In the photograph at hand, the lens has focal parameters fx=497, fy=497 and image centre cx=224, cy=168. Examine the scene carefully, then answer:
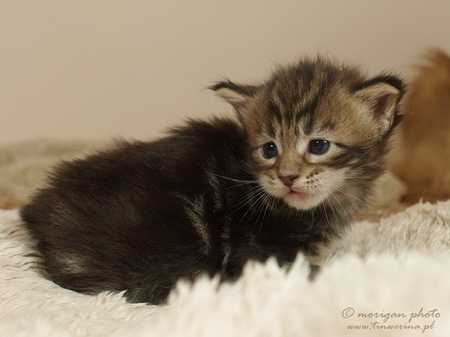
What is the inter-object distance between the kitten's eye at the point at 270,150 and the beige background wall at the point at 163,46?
3.95ft

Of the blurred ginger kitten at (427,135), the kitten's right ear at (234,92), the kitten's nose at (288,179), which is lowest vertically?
the blurred ginger kitten at (427,135)

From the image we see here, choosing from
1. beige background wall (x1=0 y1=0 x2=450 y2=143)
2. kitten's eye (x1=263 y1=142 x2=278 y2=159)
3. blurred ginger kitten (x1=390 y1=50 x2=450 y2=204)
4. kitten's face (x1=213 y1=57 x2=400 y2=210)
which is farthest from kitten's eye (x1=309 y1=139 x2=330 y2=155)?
beige background wall (x1=0 y1=0 x2=450 y2=143)

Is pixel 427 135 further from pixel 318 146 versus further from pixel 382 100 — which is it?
pixel 318 146

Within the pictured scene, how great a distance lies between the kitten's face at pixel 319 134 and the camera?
1208 millimetres

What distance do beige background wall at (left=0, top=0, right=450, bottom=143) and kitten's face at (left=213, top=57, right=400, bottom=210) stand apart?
115cm

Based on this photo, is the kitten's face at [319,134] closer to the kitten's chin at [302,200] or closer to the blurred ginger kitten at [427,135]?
the kitten's chin at [302,200]

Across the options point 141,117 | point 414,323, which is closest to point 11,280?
point 414,323

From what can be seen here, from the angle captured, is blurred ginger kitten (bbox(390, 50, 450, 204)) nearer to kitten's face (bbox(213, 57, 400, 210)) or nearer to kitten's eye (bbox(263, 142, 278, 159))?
kitten's face (bbox(213, 57, 400, 210))

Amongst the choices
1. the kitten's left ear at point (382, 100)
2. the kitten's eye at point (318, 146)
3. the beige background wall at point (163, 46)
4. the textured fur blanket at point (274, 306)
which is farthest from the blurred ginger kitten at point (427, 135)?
the textured fur blanket at point (274, 306)

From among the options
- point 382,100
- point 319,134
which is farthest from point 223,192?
point 382,100

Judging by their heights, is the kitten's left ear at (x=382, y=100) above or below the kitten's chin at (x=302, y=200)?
above

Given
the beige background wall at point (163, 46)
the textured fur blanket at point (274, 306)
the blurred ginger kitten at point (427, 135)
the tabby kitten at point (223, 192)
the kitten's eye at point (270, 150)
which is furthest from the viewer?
the beige background wall at point (163, 46)

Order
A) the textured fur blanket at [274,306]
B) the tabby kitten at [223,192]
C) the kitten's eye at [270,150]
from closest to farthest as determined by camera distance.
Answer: the textured fur blanket at [274,306] → the tabby kitten at [223,192] → the kitten's eye at [270,150]

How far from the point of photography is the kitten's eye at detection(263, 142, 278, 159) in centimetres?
129
